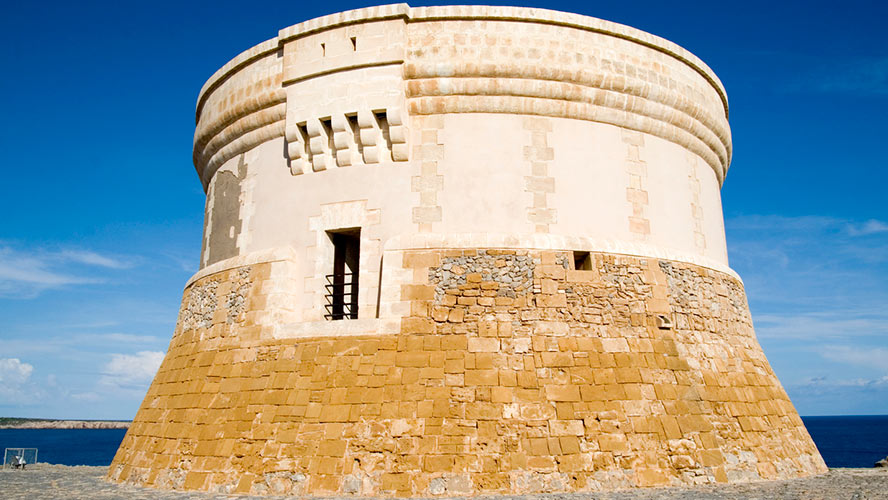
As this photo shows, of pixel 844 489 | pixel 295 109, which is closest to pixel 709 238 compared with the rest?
pixel 844 489

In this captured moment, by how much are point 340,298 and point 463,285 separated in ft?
6.03

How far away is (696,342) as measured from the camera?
862cm

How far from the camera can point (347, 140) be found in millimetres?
8906

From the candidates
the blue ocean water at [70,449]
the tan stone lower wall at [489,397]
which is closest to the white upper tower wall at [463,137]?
the tan stone lower wall at [489,397]

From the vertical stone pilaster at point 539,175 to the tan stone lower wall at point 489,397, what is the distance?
550mm

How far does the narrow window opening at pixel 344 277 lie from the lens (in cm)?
872

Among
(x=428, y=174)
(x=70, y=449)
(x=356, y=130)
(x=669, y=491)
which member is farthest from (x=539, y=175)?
(x=70, y=449)

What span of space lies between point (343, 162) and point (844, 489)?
708 cm

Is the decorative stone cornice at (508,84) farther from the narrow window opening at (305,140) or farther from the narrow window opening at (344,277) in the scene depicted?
the narrow window opening at (344,277)

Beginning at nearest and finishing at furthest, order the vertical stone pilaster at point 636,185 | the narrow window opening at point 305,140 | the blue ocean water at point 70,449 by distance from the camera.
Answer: the vertical stone pilaster at point 636,185, the narrow window opening at point 305,140, the blue ocean water at point 70,449

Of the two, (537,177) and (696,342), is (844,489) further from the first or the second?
(537,177)

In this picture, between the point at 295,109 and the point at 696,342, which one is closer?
the point at 696,342

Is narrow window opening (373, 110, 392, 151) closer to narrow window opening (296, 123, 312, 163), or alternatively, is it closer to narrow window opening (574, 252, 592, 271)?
narrow window opening (296, 123, 312, 163)

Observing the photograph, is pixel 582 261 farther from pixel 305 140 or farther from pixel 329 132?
pixel 305 140
